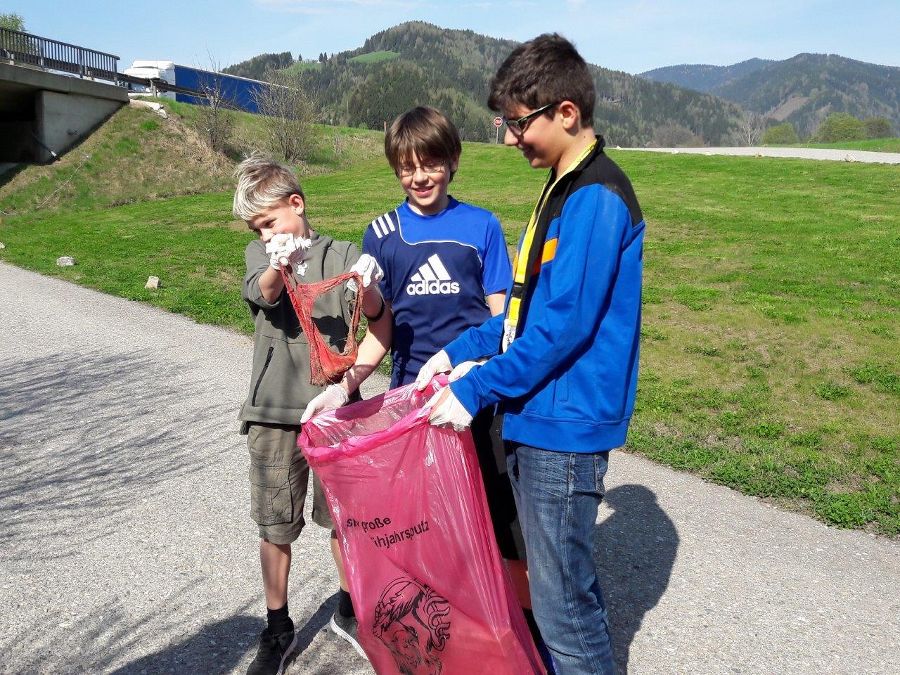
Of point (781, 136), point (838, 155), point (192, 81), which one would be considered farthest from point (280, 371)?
point (781, 136)

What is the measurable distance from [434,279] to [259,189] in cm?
65

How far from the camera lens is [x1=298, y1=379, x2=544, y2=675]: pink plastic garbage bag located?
6.82 feet

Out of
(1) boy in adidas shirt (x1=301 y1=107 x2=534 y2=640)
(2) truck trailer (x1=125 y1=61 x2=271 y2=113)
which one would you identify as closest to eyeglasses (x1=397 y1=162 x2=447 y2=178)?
(1) boy in adidas shirt (x1=301 y1=107 x2=534 y2=640)

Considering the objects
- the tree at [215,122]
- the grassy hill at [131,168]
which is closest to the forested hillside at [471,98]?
the tree at [215,122]

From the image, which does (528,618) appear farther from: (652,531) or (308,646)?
(652,531)

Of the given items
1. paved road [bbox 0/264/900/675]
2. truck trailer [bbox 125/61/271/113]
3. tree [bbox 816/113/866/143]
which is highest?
tree [bbox 816/113/866/143]

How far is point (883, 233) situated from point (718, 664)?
14008mm

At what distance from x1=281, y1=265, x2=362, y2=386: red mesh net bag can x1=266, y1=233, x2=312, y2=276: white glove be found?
74 mm

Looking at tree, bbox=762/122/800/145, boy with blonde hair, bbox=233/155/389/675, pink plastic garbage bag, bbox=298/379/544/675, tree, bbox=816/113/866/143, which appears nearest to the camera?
pink plastic garbage bag, bbox=298/379/544/675

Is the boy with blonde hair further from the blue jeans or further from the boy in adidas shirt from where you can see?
the blue jeans

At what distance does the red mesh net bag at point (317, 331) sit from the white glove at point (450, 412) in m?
0.53

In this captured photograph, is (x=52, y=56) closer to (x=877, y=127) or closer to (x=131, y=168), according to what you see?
(x=131, y=168)

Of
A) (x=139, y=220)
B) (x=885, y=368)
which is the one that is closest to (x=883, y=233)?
(x=885, y=368)

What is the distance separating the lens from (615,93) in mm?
175000
